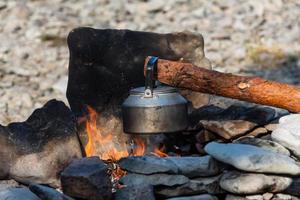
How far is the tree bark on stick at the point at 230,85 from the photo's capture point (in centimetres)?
445

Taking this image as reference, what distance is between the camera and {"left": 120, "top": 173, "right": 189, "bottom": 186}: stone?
4.13 m

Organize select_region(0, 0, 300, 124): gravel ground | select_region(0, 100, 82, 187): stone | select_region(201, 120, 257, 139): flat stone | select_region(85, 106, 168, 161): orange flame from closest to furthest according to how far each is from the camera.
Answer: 1. select_region(0, 100, 82, 187): stone
2. select_region(201, 120, 257, 139): flat stone
3. select_region(85, 106, 168, 161): orange flame
4. select_region(0, 0, 300, 124): gravel ground

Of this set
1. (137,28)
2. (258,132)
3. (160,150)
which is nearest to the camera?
(258,132)

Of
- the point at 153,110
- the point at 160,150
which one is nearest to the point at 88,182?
the point at 153,110

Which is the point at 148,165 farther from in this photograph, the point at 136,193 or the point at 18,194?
the point at 18,194

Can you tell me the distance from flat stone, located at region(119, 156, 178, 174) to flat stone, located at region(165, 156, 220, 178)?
4 cm

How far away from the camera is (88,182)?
13.0ft

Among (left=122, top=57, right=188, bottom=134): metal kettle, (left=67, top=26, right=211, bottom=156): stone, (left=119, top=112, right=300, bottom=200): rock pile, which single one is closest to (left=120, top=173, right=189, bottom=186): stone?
(left=119, top=112, right=300, bottom=200): rock pile

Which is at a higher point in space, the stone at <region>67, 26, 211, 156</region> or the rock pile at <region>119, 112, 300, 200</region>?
the stone at <region>67, 26, 211, 156</region>

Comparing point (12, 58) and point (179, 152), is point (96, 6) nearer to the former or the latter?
point (12, 58)

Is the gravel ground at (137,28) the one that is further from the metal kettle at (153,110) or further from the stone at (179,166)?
the stone at (179,166)

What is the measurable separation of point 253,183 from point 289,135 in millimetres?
553

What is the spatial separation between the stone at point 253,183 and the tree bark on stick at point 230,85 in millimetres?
553

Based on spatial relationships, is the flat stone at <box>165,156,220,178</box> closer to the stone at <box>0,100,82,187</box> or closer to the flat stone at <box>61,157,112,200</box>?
the flat stone at <box>61,157,112,200</box>
